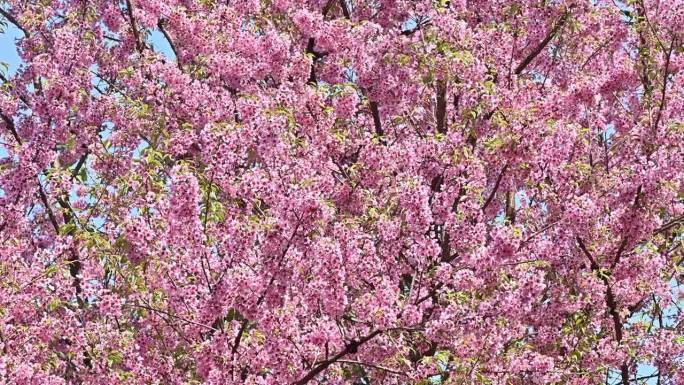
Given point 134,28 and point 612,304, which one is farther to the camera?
point 134,28

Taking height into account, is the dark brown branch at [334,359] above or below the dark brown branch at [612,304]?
below

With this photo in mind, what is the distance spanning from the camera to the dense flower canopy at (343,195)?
29.0 ft

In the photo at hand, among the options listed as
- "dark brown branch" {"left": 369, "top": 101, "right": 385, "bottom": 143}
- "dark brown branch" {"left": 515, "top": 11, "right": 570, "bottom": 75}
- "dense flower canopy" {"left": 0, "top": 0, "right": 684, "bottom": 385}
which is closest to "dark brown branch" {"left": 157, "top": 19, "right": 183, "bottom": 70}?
"dense flower canopy" {"left": 0, "top": 0, "right": 684, "bottom": 385}

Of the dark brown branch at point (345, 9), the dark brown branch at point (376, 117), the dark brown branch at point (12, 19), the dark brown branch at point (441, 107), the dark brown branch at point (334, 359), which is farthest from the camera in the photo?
the dark brown branch at point (345, 9)

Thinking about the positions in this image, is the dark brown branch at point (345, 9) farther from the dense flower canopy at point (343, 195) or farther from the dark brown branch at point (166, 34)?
the dark brown branch at point (166, 34)

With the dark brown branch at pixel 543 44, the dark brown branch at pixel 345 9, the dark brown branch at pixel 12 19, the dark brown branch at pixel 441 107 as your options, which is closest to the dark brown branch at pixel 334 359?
the dark brown branch at pixel 441 107

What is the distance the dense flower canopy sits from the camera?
348 inches

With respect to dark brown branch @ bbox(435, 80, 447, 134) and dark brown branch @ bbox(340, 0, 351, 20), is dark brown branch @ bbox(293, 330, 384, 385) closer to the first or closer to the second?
dark brown branch @ bbox(435, 80, 447, 134)

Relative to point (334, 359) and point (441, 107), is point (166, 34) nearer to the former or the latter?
point (441, 107)

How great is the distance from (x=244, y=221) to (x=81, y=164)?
20.2 ft

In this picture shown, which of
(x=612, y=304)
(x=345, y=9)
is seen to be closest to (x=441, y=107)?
(x=345, y=9)

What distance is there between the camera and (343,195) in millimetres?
11359

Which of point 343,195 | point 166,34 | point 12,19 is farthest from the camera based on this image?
point 166,34

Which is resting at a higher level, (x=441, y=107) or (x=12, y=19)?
(x=12, y=19)
